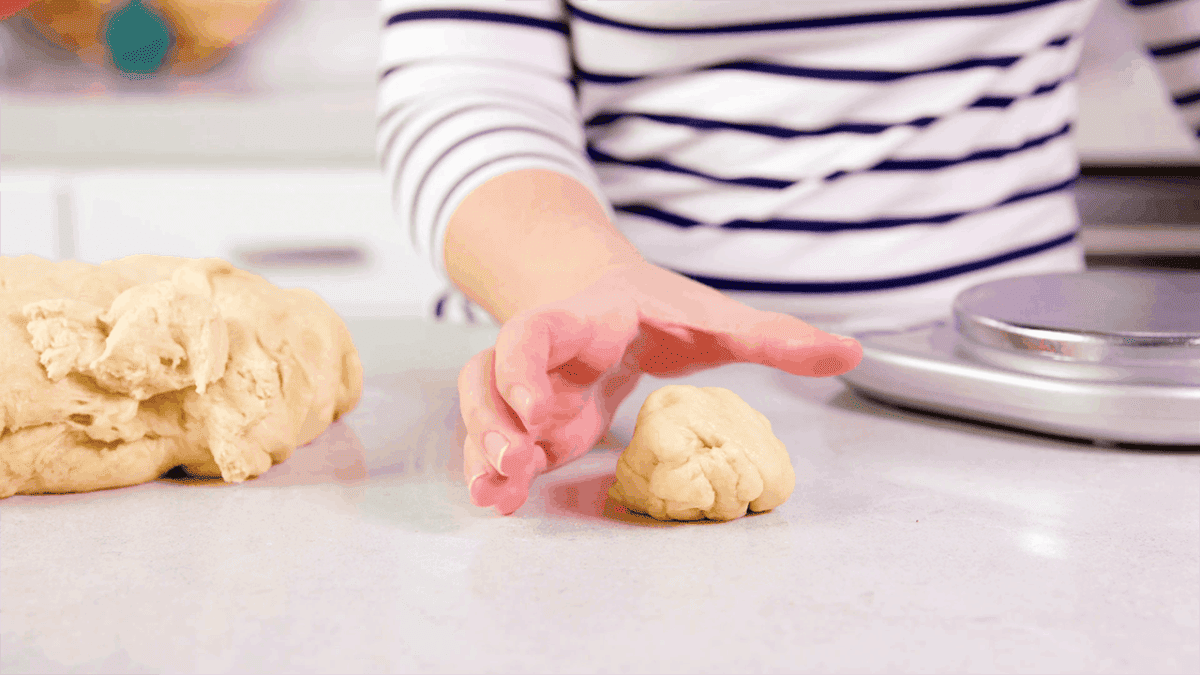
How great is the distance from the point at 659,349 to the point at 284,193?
1.25m

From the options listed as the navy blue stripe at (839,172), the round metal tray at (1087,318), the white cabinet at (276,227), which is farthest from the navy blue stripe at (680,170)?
the white cabinet at (276,227)

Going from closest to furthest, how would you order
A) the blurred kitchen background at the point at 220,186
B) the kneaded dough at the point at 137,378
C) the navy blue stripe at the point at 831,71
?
the kneaded dough at the point at 137,378 < the navy blue stripe at the point at 831,71 < the blurred kitchen background at the point at 220,186

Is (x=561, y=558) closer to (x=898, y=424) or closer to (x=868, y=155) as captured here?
(x=898, y=424)

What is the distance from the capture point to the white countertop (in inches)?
12.2

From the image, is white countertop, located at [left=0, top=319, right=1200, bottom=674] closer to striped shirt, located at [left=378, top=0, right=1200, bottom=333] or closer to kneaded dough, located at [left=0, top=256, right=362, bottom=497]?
kneaded dough, located at [left=0, top=256, right=362, bottom=497]

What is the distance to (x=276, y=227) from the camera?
1.59 m

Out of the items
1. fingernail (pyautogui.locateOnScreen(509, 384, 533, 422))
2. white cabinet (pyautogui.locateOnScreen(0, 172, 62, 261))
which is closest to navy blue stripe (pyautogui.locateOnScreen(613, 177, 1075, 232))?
fingernail (pyautogui.locateOnScreen(509, 384, 533, 422))

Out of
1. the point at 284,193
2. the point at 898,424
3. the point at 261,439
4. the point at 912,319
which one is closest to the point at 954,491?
the point at 898,424

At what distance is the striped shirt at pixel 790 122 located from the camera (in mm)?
771

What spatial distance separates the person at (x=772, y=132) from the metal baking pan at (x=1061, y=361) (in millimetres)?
74

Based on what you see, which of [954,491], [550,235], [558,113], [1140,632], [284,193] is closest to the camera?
[1140,632]

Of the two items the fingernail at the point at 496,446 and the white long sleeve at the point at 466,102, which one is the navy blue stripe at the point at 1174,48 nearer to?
the white long sleeve at the point at 466,102

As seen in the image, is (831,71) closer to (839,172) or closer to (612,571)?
(839,172)

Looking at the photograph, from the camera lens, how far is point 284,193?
1.58 meters
